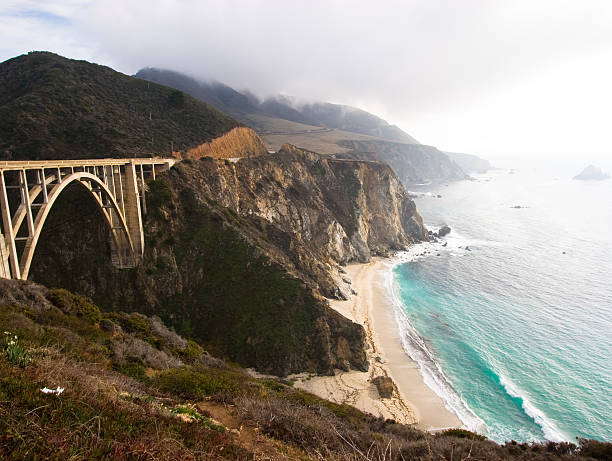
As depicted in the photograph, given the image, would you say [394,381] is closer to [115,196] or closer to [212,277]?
[212,277]

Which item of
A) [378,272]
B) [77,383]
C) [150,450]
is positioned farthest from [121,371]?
[378,272]

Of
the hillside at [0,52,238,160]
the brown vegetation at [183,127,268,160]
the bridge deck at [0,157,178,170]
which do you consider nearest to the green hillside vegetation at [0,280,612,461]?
the bridge deck at [0,157,178,170]

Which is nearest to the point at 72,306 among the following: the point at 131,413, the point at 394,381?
the point at 131,413

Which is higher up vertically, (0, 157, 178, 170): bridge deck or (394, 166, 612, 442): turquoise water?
(0, 157, 178, 170): bridge deck

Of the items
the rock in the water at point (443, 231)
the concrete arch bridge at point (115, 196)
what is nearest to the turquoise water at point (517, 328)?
the rock in the water at point (443, 231)

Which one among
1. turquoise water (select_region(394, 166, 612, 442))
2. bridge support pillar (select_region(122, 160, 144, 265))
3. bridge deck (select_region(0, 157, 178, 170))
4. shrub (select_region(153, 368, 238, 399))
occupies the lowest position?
turquoise water (select_region(394, 166, 612, 442))

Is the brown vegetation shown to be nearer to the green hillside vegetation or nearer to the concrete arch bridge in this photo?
the concrete arch bridge

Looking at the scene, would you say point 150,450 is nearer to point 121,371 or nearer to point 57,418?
point 57,418

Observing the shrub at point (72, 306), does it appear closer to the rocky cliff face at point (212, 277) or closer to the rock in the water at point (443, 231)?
the rocky cliff face at point (212, 277)

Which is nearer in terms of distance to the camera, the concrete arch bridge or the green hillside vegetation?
the green hillside vegetation
